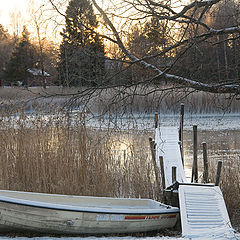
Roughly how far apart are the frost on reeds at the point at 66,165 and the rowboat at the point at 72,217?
542 mm

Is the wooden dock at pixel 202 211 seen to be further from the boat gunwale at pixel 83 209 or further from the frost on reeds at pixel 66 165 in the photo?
the frost on reeds at pixel 66 165

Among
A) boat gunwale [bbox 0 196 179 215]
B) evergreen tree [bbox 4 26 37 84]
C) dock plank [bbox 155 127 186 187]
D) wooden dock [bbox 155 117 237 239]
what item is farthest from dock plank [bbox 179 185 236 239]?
evergreen tree [bbox 4 26 37 84]

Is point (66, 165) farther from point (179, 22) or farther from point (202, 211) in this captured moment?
point (179, 22)

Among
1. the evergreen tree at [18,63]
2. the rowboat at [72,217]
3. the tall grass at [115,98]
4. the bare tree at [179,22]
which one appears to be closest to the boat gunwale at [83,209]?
the rowboat at [72,217]

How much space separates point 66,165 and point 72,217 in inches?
50.3

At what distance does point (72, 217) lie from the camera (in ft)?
15.1

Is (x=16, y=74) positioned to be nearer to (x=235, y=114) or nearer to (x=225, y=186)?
(x=235, y=114)

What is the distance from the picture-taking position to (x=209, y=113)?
15469mm

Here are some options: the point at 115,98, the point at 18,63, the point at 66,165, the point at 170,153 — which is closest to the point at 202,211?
the point at 115,98

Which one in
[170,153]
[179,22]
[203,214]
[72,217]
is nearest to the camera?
[179,22]

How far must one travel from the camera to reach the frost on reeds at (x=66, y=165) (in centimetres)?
575

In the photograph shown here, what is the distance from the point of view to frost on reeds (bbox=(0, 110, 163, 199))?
575cm

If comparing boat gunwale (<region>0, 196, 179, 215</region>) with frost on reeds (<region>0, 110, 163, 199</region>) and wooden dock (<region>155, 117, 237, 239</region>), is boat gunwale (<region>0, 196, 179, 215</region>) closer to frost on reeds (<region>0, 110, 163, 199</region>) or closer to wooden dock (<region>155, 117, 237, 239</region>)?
wooden dock (<region>155, 117, 237, 239</region>)

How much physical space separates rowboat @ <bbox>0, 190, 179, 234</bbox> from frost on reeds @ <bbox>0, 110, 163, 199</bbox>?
1.78 feet
